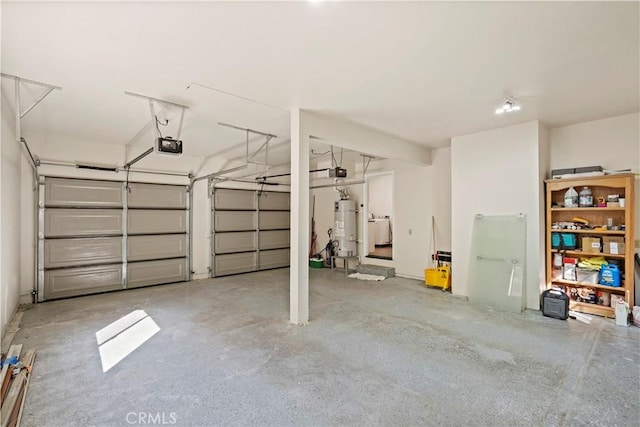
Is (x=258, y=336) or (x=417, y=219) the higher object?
(x=417, y=219)

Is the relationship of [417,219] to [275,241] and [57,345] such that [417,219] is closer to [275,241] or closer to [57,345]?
[275,241]

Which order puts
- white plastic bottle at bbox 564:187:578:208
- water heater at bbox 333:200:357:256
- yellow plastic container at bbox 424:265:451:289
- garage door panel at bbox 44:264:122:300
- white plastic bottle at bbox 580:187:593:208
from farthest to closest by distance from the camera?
water heater at bbox 333:200:357:256 < yellow plastic container at bbox 424:265:451:289 < garage door panel at bbox 44:264:122:300 < white plastic bottle at bbox 564:187:578:208 < white plastic bottle at bbox 580:187:593:208

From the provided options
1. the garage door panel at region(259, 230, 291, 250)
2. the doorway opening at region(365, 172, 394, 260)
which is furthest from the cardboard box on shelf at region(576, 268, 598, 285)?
the doorway opening at region(365, 172, 394, 260)

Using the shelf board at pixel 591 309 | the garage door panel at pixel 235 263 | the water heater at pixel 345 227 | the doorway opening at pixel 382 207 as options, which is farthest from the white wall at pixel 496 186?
A: the doorway opening at pixel 382 207

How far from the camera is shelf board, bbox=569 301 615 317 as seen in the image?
3.80 m

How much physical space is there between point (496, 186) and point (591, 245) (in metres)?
1.39

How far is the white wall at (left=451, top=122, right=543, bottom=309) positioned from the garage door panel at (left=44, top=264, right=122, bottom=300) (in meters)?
6.09

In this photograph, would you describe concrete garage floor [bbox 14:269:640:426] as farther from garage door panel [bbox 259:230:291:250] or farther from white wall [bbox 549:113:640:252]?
garage door panel [bbox 259:230:291:250]

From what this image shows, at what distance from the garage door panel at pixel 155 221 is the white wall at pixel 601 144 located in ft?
22.3

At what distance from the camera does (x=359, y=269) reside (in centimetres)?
689

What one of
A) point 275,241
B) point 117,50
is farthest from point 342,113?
point 275,241

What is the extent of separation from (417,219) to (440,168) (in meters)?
1.13

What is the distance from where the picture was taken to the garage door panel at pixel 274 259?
7.54 m

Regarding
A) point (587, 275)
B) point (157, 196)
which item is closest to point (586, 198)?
point (587, 275)
